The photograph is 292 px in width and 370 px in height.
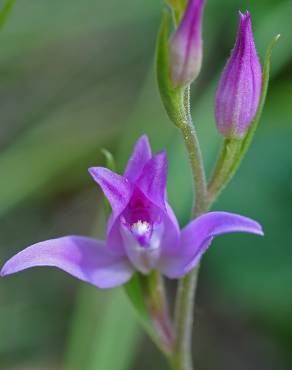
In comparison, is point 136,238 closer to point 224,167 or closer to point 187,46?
point 224,167

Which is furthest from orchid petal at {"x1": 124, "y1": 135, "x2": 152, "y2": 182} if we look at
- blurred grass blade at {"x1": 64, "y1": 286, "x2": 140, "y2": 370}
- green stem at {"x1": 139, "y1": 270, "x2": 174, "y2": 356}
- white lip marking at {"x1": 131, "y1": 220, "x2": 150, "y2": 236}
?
blurred grass blade at {"x1": 64, "y1": 286, "x2": 140, "y2": 370}

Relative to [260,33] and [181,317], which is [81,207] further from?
[181,317]

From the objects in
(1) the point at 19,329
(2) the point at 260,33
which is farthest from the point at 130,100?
(1) the point at 19,329

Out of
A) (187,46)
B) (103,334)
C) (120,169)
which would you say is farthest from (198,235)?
(120,169)

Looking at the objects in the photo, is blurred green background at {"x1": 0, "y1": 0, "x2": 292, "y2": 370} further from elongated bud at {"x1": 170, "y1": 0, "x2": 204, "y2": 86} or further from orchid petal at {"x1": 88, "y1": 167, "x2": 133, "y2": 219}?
elongated bud at {"x1": 170, "y1": 0, "x2": 204, "y2": 86}

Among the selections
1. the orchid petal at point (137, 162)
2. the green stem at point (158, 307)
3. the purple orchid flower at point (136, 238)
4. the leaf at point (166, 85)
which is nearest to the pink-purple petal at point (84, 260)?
the purple orchid flower at point (136, 238)

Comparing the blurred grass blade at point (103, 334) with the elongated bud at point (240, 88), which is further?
the blurred grass blade at point (103, 334)

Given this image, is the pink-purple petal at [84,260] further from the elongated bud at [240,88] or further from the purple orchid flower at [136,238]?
the elongated bud at [240,88]
